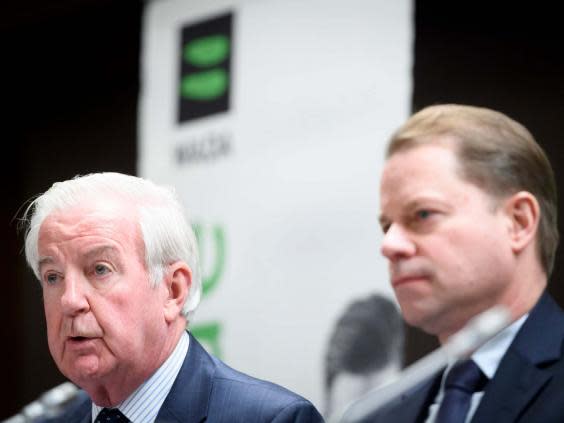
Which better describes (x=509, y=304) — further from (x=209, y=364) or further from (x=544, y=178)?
(x=209, y=364)

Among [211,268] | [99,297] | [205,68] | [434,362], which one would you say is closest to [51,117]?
[205,68]

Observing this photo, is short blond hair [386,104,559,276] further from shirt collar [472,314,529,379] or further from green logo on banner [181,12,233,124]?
green logo on banner [181,12,233,124]

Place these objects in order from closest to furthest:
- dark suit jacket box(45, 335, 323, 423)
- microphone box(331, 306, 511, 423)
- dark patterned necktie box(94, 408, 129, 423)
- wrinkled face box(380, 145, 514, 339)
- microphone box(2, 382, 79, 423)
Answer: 1. microphone box(331, 306, 511, 423)
2. microphone box(2, 382, 79, 423)
3. wrinkled face box(380, 145, 514, 339)
4. dark suit jacket box(45, 335, 323, 423)
5. dark patterned necktie box(94, 408, 129, 423)

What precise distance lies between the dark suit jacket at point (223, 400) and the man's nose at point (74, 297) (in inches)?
11.1

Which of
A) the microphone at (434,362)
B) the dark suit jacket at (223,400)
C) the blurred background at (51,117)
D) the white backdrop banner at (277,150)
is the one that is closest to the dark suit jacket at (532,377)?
the microphone at (434,362)

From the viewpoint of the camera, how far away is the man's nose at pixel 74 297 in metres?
2.41

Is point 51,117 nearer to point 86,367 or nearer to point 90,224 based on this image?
point 90,224

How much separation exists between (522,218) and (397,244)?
0.24 meters

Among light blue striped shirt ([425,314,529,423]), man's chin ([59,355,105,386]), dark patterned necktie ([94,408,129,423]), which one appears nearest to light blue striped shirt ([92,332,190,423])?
dark patterned necktie ([94,408,129,423])

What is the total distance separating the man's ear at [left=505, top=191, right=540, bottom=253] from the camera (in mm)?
2029

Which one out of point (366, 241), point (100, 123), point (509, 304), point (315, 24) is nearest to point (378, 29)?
point (315, 24)

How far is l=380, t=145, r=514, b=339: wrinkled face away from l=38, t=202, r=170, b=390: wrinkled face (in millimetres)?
666

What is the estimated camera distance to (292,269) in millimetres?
3686

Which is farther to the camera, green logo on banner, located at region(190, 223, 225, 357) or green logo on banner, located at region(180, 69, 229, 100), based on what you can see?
green logo on banner, located at region(180, 69, 229, 100)
